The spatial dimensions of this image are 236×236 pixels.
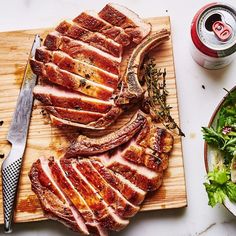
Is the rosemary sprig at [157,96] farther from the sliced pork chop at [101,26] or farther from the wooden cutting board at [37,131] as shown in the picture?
the sliced pork chop at [101,26]

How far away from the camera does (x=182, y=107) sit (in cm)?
367

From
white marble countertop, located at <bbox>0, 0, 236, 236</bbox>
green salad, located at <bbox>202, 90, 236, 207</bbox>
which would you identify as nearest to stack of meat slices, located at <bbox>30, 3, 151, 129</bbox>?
white marble countertop, located at <bbox>0, 0, 236, 236</bbox>

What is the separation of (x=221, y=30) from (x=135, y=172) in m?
1.03

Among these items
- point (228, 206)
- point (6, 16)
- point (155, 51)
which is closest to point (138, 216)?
point (228, 206)

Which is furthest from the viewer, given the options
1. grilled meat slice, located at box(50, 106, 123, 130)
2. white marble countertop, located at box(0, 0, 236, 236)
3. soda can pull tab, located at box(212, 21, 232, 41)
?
white marble countertop, located at box(0, 0, 236, 236)

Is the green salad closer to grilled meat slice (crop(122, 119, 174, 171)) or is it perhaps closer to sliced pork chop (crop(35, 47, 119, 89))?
grilled meat slice (crop(122, 119, 174, 171))

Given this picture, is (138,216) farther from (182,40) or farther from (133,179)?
(182,40)

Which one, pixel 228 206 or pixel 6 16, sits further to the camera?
pixel 6 16

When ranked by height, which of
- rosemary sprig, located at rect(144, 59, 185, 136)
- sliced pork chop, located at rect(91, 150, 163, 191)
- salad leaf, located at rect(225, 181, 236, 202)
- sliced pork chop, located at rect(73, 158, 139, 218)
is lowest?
sliced pork chop, located at rect(73, 158, 139, 218)

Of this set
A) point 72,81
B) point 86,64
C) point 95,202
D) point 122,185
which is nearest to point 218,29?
point 86,64

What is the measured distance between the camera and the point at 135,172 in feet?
11.3

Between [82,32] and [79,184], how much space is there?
97cm

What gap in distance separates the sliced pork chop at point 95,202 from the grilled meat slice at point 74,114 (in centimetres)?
31

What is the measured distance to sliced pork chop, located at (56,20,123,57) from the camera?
3508mm
